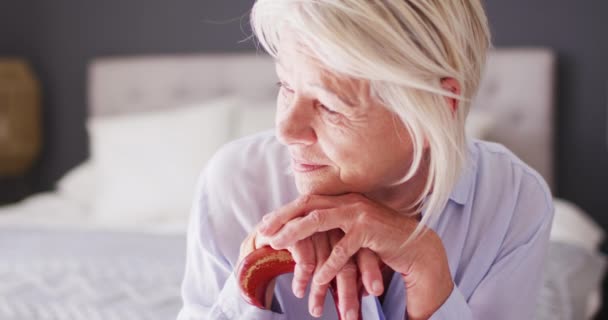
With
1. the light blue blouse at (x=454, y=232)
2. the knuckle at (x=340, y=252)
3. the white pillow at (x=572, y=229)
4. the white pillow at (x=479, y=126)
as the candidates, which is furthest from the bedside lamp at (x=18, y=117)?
the knuckle at (x=340, y=252)

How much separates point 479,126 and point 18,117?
89.1 inches

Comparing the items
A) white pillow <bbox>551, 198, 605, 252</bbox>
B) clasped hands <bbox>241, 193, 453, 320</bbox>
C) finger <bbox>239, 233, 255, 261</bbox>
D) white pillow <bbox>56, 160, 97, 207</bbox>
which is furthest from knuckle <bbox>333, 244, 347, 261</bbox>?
white pillow <bbox>56, 160, 97, 207</bbox>

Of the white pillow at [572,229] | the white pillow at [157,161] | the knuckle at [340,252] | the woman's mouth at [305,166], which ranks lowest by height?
the white pillow at [572,229]

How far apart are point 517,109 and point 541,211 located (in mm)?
2211

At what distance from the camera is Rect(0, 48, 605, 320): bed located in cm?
184

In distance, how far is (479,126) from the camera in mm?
2916

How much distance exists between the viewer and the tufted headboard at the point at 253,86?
3.13 metres

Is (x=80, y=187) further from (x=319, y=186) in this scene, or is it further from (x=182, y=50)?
(x=319, y=186)

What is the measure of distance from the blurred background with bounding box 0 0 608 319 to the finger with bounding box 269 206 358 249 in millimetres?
1993

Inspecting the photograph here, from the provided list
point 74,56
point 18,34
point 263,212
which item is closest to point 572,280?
point 263,212

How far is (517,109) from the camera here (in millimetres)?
3182

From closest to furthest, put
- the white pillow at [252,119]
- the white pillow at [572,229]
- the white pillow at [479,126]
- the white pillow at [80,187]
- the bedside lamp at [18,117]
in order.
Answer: the white pillow at [572,229] → the white pillow at [479,126] → the white pillow at [252,119] → the white pillow at [80,187] → the bedside lamp at [18,117]

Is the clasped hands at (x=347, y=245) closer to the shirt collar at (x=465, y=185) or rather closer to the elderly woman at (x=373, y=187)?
the elderly woman at (x=373, y=187)

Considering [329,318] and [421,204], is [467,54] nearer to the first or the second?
[421,204]
